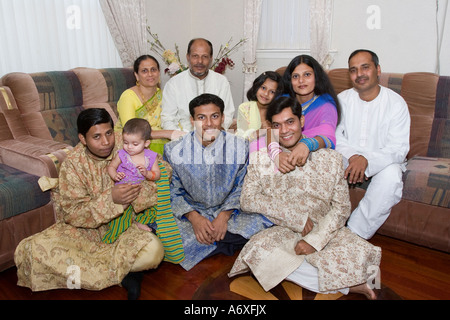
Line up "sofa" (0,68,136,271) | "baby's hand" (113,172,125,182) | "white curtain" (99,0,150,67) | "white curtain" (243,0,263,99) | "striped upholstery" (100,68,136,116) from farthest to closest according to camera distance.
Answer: "white curtain" (243,0,263,99)
"white curtain" (99,0,150,67)
"striped upholstery" (100,68,136,116)
"sofa" (0,68,136,271)
"baby's hand" (113,172,125,182)

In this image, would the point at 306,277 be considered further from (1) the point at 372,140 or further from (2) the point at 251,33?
(2) the point at 251,33

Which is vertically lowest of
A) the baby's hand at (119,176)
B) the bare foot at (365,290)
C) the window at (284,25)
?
the bare foot at (365,290)

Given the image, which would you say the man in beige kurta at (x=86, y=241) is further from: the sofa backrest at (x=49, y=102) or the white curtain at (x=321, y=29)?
the white curtain at (x=321, y=29)

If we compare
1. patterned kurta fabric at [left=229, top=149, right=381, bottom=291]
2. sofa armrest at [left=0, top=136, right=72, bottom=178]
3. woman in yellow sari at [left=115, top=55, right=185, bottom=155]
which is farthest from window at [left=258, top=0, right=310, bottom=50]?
sofa armrest at [left=0, top=136, right=72, bottom=178]

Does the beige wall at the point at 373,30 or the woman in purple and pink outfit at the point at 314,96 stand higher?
the beige wall at the point at 373,30

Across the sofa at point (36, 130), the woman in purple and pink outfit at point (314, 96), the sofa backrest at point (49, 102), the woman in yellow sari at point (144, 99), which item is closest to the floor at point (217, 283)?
the sofa at point (36, 130)

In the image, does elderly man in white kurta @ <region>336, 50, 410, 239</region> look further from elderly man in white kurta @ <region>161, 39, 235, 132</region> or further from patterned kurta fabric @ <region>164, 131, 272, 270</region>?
elderly man in white kurta @ <region>161, 39, 235, 132</region>

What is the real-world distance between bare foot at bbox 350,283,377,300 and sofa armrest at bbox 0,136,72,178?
1.84 metres

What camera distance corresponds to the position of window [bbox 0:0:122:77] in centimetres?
311

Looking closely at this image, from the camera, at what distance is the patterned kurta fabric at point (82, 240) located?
1773 millimetres

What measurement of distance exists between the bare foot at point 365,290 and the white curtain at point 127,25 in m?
3.25

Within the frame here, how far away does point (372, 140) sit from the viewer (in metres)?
2.47

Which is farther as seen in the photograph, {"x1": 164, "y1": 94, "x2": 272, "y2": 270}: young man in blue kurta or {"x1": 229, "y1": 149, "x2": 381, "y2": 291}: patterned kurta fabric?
{"x1": 164, "y1": 94, "x2": 272, "y2": 270}: young man in blue kurta

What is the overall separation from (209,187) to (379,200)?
3.47 feet
